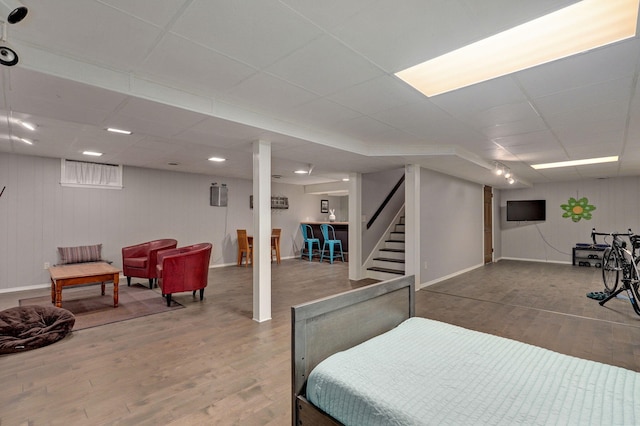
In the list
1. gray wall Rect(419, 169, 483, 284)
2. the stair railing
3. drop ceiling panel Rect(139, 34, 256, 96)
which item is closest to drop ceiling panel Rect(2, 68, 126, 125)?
drop ceiling panel Rect(139, 34, 256, 96)

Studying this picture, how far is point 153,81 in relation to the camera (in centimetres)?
248

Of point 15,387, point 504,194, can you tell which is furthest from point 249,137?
point 504,194

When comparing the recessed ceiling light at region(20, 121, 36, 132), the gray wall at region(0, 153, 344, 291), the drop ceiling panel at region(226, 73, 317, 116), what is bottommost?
the gray wall at region(0, 153, 344, 291)

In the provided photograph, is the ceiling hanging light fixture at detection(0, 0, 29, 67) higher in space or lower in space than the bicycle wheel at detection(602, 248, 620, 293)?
higher

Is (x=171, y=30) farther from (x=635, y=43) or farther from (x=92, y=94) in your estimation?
(x=635, y=43)

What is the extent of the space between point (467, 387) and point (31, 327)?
4209 millimetres

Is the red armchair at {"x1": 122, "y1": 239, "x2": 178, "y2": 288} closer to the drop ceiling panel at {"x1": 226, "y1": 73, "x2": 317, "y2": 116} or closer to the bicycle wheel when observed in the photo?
the drop ceiling panel at {"x1": 226, "y1": 73, "x2": 317, "y2": 116}

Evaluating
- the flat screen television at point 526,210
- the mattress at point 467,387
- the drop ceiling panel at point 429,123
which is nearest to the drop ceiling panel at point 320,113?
the drop ceiling panel at point 429,123

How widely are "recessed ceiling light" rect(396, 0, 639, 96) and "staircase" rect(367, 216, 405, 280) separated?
4160mm

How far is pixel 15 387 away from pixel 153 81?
256cm

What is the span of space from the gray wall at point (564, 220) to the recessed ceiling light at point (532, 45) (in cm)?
822

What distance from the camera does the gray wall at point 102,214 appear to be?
5258mm

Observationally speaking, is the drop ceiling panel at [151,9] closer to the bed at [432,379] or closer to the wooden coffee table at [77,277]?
the bed at [432,379]

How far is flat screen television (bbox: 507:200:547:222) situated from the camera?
8.79 meters
